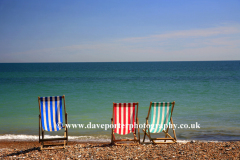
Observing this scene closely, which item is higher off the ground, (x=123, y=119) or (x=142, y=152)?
(x=123, y=119)

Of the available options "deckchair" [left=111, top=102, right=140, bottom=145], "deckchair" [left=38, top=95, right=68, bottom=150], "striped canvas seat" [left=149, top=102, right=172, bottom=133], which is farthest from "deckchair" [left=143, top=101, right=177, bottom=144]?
"deckchair" [left=38, top=95, right=68, bottom=150]

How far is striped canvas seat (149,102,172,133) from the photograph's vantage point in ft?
14.1

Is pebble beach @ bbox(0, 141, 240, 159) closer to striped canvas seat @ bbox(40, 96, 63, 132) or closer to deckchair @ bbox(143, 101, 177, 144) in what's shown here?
deckchair @ bbox(143, 101, 177, 144)

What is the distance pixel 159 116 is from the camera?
435 cm

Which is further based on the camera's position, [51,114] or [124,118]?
[124,118]

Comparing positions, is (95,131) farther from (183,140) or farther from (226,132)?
(226,132)

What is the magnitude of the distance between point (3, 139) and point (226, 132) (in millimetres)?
6058

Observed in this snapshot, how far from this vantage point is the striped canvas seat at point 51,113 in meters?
4.16

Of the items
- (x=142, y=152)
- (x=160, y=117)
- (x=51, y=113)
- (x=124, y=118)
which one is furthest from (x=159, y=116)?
(x=51, y=113)

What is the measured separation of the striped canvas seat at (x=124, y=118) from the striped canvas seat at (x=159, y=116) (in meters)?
0.41

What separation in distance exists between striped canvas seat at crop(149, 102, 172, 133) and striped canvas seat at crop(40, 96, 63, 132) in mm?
1896

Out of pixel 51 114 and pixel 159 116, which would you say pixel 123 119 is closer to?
pixel 159 116

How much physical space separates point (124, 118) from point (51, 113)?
59.0 inches

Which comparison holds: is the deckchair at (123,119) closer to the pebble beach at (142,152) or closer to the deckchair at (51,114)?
the pebble beach at (142,152)
